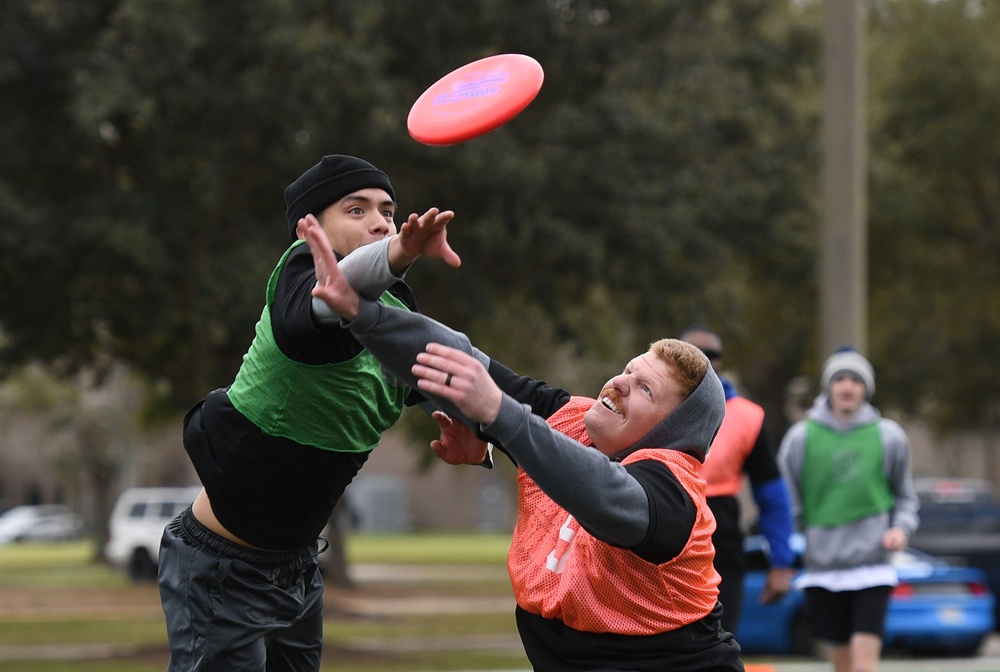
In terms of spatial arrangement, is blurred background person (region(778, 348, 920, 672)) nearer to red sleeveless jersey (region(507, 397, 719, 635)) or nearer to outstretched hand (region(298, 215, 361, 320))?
red sleeveless jersey (region(507, 397, 719, 635))

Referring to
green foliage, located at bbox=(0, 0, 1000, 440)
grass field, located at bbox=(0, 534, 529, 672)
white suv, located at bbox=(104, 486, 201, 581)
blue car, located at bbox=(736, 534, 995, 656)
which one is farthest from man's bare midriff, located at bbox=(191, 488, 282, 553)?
white suv, located at bbox=(104, 486, 201, 581)

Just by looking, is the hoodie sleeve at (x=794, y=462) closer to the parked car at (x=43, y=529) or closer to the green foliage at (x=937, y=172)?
the green foliage at (x=937, y=172)

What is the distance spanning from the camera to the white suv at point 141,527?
104 ft

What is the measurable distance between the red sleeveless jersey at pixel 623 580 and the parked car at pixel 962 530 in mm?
11429

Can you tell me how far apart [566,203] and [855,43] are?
4191mm

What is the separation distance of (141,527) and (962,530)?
66.1 ft

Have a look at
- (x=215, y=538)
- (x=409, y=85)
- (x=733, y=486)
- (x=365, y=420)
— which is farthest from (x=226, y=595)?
(x=409, y=85)

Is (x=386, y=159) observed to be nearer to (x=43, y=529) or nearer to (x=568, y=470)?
→ (x=568, y=470)

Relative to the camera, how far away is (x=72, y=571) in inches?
1499

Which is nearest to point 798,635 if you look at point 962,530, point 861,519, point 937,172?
point 962,530

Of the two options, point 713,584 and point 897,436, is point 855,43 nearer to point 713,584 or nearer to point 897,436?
point 897,436

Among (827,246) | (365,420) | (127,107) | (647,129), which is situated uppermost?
(647,129)

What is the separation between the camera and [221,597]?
4.16 meters

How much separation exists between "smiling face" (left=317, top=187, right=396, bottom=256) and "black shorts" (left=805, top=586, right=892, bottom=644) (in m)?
4.79
